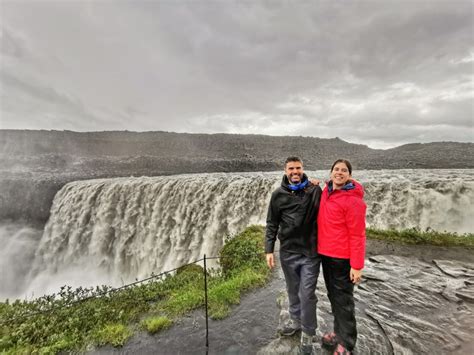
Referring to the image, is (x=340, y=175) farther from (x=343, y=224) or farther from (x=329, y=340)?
(x=329, y=340)

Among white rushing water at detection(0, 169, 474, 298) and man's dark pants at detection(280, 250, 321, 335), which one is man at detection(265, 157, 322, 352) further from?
white rushing water at detection(0, 169, 474, 298)

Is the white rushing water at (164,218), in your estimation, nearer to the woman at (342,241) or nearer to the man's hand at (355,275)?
the woman at (342,241)

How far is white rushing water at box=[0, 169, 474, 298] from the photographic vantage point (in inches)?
457

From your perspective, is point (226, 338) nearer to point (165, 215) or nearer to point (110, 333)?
point (110, 333)

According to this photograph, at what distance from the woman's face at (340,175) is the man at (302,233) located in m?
0.28

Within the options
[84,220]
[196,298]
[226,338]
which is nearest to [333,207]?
[226,338]

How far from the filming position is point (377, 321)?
4.30m

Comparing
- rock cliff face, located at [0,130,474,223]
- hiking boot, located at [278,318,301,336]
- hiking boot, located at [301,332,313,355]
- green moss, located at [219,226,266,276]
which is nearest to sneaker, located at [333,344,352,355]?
hiking boot, located at [301,332,313,355]

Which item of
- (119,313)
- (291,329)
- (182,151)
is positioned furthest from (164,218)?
(182,151)

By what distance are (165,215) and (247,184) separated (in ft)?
19.6

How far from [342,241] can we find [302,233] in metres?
0.49

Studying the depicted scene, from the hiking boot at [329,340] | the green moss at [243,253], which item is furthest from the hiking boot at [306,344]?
the green moss at [243,253]

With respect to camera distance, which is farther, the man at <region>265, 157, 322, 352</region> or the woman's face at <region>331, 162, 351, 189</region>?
the man at <region>265, 157, 322, 352</region>

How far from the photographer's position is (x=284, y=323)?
4.28m
